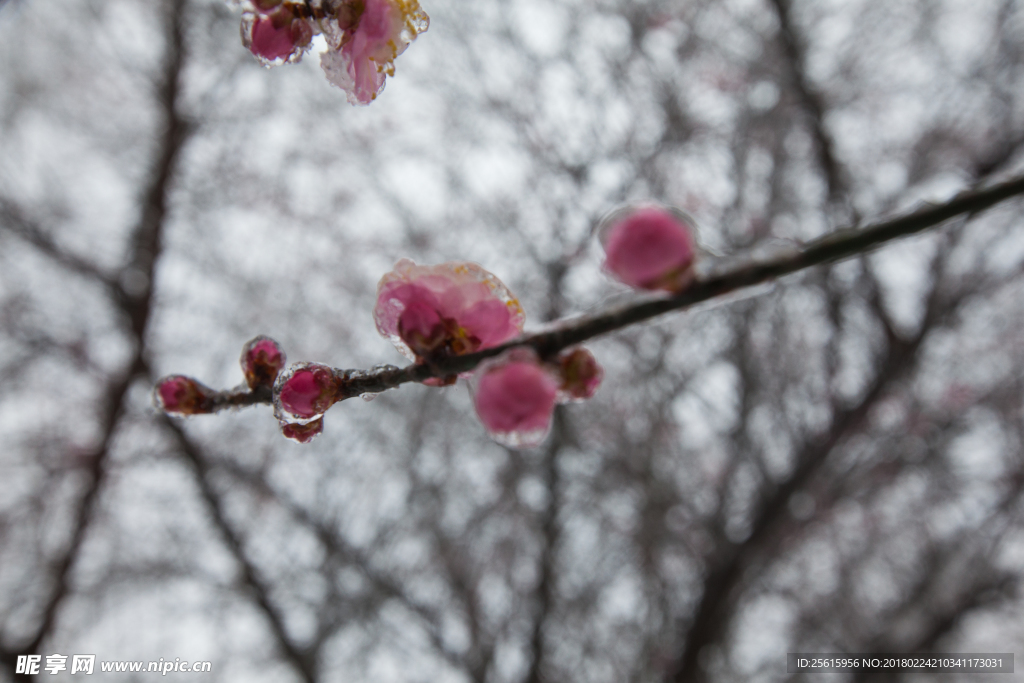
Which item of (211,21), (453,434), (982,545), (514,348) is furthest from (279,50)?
(982,545)

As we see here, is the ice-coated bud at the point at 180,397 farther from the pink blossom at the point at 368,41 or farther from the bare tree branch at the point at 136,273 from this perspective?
the bare tree branch at the point at 136,273

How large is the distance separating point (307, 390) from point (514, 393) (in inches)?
12.3

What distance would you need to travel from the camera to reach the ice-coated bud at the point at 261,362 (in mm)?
911

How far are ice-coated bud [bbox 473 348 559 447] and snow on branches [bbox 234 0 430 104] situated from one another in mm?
597

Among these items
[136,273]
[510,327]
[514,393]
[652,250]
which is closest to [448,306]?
[510,327]

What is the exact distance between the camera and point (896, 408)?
3.76m

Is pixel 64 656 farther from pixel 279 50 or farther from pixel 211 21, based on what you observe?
pixel 279 50

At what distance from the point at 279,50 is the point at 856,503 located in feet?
14.9

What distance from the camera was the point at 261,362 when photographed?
36.0 inches

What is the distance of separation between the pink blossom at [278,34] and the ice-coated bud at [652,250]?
2.40ft

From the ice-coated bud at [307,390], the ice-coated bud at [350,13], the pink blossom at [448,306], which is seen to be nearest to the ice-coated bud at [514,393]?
the pink blossom at [448,306]

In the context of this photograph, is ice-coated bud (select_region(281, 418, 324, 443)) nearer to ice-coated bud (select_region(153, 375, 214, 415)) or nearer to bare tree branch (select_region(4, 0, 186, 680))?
ice-coated bud (select_region(153, 375, 214, 415))

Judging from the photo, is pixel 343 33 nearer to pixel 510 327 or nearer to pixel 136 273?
pixel 510 327

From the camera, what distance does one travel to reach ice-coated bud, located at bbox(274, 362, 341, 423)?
771mm
